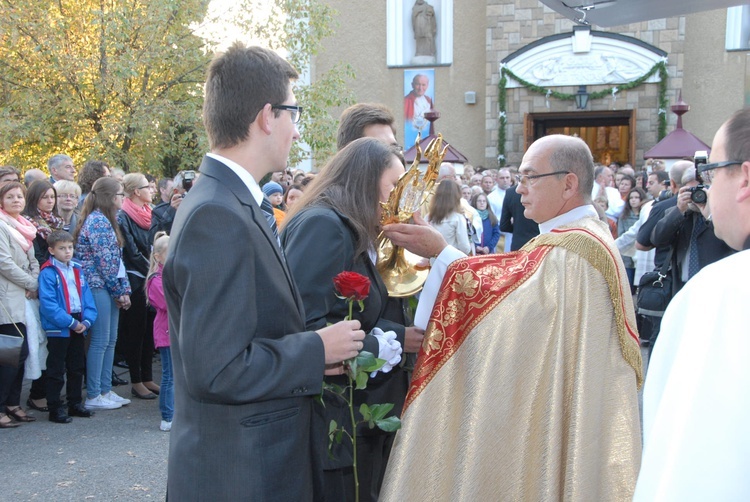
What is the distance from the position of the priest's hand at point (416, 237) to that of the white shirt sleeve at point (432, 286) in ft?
0.11

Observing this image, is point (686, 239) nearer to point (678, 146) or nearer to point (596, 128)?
point (678, 146)

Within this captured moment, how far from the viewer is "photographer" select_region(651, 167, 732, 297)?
5.36 metres

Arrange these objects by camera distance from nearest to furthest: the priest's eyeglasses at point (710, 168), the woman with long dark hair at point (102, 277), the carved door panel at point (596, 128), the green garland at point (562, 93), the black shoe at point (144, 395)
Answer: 1. the priest's eyeglasses at point (710, 168)
2. the woman with long dark hair at point (102, 277)
3. the black shoe at point (144, 395)
4. the green garland at point (562, 93)
5. the carved door panel at point (596, 128)

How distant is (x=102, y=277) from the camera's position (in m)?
6.13

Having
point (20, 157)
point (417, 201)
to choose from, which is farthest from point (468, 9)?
point (417, 201)

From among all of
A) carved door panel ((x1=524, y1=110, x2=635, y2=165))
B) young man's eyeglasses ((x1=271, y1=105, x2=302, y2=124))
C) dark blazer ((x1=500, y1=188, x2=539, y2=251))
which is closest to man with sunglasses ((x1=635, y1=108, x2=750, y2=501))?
young man's eyeglasses ((x1=271, y1=105, x2=302, y2=124))

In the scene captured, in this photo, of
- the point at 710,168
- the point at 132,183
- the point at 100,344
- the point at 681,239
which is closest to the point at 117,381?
the point at 100,344

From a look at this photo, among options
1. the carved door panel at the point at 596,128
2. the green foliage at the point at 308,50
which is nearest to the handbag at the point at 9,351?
the green foliage at the point at 308,50

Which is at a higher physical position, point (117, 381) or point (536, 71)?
point (536, 71)

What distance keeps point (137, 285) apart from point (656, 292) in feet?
14.3

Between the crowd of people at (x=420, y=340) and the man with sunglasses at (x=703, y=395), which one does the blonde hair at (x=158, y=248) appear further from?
the man with sunglasses at (x=703, y=395)

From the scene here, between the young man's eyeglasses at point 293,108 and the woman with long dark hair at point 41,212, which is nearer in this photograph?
the young man's eyeglasses at point 293,108

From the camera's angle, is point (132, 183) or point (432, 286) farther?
point (132, 183)

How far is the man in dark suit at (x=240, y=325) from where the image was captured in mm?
1792
